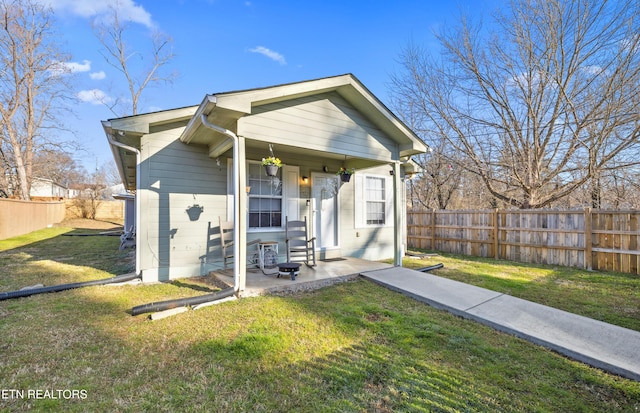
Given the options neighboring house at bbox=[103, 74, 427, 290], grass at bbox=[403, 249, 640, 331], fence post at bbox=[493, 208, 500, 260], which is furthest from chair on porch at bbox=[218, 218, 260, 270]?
fence post at bbox=[493, 208, 500, 260]

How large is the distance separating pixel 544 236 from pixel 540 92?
4.81m

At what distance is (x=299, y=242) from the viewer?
6.06 m

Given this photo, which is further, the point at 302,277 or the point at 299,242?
the point at 299,242

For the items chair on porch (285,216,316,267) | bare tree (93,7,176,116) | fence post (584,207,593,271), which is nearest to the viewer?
chair on porch (285,216,316,267)

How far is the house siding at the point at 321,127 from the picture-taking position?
14.8 feet

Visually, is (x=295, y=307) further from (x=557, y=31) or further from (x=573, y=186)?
(x=557, y=31)

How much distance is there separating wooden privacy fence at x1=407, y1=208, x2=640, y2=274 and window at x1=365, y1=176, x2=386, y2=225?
112 inches

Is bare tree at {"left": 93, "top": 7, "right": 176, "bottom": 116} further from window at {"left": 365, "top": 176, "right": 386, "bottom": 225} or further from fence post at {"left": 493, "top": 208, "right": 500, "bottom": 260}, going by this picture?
fence post at {"left": 493, "top": 208, "right": 500, "bottom": 260}

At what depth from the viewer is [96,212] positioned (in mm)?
23078

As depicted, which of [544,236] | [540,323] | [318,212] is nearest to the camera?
[540,323]

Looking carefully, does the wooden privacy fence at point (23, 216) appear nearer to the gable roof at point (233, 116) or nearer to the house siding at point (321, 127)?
the gable roof at point (233, 116)

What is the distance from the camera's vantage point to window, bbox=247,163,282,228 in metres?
6.07

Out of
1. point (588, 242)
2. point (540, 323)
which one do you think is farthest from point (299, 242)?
point (588, 242)

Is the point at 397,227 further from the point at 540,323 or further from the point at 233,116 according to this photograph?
the point at 233,116
